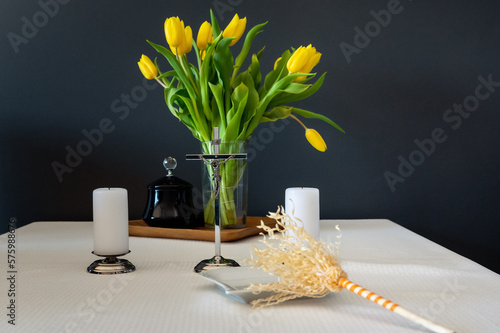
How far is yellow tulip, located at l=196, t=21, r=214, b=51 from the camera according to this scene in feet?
4.58

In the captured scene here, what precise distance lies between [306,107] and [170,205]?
2.20 ft

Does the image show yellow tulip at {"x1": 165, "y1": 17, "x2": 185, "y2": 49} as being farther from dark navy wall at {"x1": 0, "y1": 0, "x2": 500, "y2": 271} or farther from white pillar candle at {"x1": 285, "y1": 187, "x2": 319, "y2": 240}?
white pillar candle at {"x1": 285, "y1": 187, "x2": 319, "y2": 240}

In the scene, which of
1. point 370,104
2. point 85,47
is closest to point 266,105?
point 370,104

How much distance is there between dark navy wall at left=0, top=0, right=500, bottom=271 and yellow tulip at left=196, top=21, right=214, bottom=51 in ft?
1.35

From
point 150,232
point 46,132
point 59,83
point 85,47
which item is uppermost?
point 85,47

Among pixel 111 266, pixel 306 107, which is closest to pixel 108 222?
pixel 111 266

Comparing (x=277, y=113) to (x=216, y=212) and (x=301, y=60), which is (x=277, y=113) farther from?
(x=216, y=212)

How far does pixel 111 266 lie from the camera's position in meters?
1.00

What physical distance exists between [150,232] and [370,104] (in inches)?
36.1

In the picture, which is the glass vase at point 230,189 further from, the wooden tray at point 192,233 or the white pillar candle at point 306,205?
the white pillar candle at point 306,205

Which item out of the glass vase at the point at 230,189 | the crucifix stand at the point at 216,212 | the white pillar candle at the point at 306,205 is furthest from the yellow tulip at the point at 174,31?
the white pillar candle at the point at 306,205

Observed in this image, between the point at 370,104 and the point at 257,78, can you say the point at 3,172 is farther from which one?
the point at 370,104

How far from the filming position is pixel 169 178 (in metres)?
1.44

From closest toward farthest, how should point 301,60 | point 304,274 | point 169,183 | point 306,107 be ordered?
1. point 304,274
2. point 301,60
3. point 169,183
4. point 306,107
